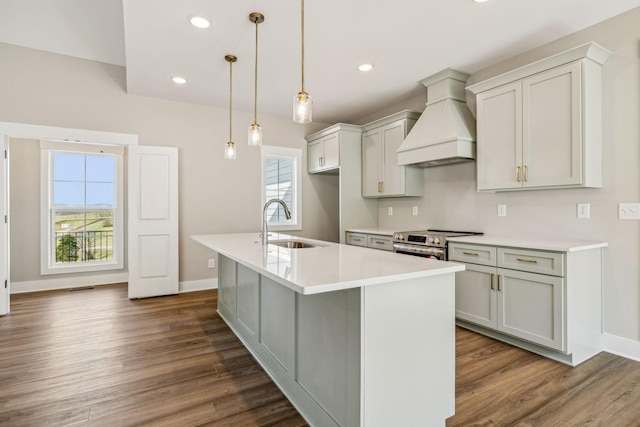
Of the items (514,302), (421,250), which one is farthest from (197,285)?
(514,302)

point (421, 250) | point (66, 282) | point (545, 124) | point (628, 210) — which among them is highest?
point (545, 124)

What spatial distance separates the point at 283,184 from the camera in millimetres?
5395

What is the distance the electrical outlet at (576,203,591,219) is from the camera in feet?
8.81

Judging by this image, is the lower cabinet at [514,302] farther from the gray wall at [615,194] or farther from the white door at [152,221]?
the white door at [152,221]

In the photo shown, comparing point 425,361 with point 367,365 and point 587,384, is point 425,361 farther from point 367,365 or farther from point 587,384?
point 587,384

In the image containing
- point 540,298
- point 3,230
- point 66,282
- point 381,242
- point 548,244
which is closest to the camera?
point 540,298

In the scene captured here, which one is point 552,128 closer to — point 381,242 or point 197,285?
point 381,242

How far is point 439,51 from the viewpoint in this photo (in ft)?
10.1

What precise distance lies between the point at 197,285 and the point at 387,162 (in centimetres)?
312

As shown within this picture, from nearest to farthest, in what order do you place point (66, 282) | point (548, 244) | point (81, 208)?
point (548, 244) → point (66, 282) → point (81, 208)

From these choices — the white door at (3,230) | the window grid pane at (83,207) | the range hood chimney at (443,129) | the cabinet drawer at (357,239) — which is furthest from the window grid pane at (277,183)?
the white door at (3,230)

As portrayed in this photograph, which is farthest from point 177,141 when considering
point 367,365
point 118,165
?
point 367,365

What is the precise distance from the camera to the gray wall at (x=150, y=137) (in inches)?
149

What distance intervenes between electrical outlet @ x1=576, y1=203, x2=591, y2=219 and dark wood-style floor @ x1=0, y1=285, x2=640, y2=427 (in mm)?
1090
